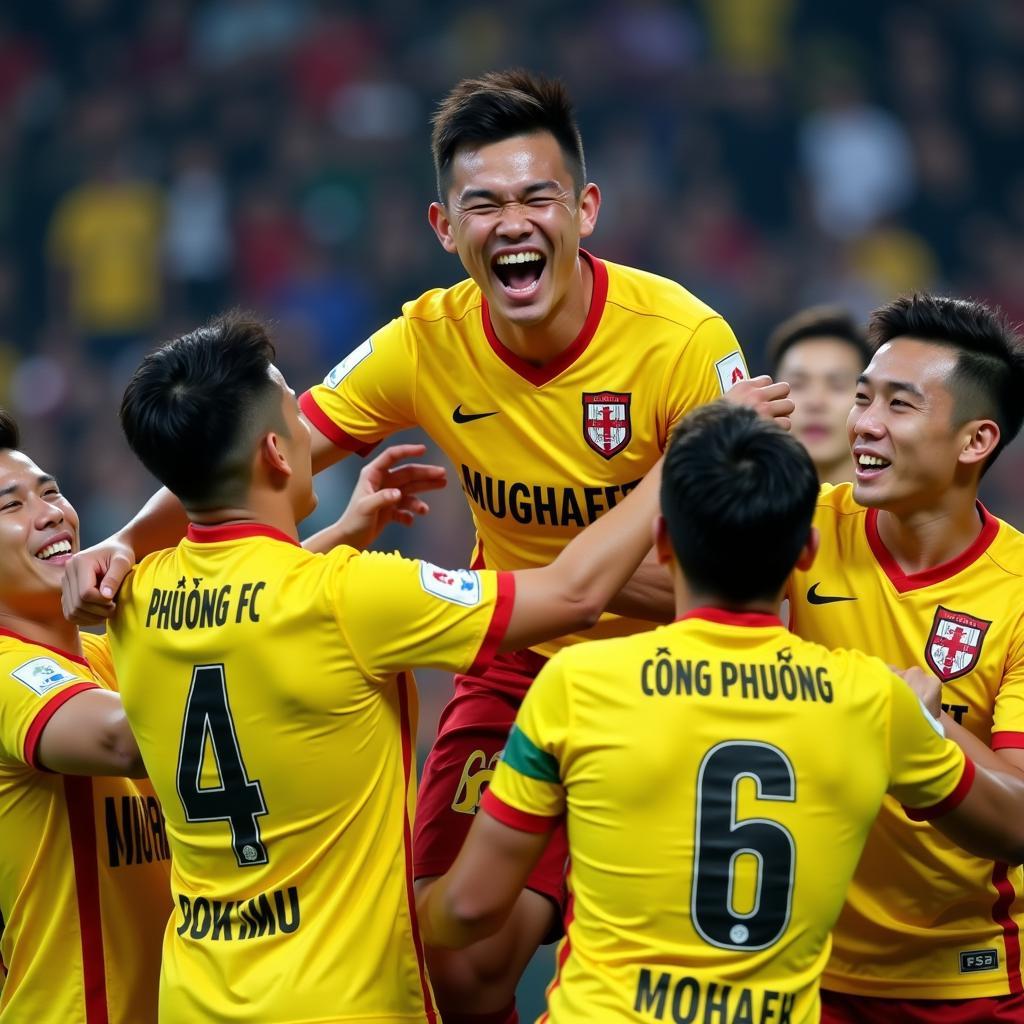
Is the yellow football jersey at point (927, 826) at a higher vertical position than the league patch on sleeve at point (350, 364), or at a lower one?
lower

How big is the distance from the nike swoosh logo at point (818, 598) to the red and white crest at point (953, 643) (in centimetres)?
21

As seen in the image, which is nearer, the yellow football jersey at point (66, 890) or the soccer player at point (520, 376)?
the yellow football jersey at point (66, 890)

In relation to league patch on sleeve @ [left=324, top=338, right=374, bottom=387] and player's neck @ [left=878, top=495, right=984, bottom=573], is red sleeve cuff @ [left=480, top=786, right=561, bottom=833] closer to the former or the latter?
player's neck @ [left=878, top=495, right=984, bottom=573]

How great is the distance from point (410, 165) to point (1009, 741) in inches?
356

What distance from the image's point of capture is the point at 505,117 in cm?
407

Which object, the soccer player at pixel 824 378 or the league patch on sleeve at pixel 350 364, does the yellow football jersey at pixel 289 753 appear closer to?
the league patch on sleeve at pixel 350 364

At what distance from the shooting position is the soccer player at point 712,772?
2.92 meters

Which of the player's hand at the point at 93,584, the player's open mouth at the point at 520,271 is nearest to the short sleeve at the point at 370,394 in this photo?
the player's open mouth at the point at 520,271

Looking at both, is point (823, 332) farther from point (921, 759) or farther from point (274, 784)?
point (274, 784)

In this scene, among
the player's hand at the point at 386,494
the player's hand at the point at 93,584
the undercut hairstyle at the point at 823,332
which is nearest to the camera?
the player's hand at the point at 93,584

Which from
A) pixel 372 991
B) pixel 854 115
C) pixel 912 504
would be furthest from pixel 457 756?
pixel 854 115

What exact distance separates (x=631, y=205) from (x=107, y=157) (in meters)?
3.87

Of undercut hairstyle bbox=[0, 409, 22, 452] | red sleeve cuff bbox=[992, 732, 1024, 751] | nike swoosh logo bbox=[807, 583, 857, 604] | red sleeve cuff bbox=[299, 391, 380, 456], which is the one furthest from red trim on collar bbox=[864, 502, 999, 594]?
undercut hairstyle bbox=[0, 409, 22, 452]

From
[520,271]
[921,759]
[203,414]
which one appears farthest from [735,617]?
[520,271]
